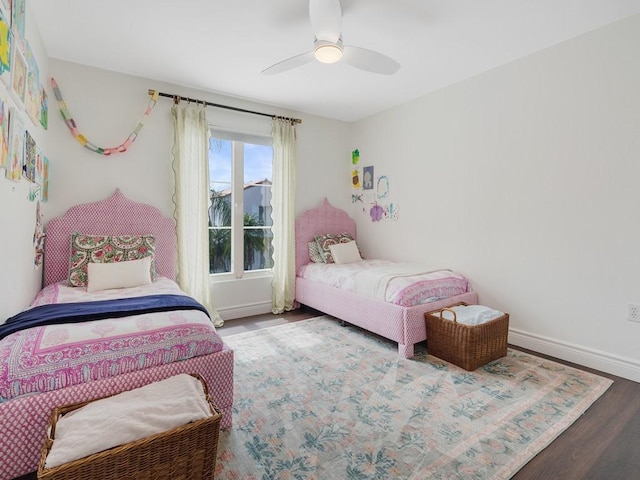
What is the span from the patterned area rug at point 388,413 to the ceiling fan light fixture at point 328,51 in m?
2.11

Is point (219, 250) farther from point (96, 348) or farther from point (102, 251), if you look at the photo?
point (96, 348)

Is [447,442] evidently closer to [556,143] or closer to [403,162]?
[556,143]

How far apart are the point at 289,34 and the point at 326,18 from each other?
23.8 inches

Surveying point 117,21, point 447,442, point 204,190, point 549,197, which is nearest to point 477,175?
point 549,197

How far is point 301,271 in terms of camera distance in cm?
405

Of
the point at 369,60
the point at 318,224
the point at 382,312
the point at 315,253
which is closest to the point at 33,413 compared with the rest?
the point at 382,312

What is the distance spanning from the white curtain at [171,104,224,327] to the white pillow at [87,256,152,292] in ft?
1.99

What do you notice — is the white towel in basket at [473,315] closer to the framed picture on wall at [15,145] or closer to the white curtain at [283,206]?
the white curtain at [283,206]

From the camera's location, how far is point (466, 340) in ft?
7.78

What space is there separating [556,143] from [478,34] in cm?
102

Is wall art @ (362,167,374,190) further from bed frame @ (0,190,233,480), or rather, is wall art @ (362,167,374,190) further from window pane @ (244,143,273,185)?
bed frame @ (0,190,233,480)

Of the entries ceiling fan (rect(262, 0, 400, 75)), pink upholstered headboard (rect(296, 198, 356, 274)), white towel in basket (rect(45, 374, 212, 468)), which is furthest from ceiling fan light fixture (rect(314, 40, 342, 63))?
pink upholstered headboard (rect(296, 198, 356, 274))

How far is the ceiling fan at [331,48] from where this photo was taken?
189 centimetres

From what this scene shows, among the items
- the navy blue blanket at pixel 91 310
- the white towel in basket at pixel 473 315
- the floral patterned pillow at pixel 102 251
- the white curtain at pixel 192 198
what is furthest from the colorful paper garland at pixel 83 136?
the white towel in basket at pixel 473 315
